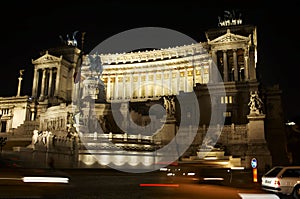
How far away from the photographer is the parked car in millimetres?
13133

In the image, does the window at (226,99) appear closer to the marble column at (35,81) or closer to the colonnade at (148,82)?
the colonnade at (148,82)

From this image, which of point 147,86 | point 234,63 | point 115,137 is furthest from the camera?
point 147,86

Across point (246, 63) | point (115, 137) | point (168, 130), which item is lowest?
point (115, 137)

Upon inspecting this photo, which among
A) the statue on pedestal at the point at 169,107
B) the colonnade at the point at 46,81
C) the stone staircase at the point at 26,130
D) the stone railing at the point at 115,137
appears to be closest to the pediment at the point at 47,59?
the colonnade at the point at 46,81

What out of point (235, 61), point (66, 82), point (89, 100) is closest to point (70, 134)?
point (89, 100)

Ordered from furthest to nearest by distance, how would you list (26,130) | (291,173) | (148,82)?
(148,82) → (26,130) → (291,173)

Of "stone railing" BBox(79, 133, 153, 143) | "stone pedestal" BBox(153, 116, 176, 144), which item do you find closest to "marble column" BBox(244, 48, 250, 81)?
"stone pedestal" BBox(153, 116, 176, 144)

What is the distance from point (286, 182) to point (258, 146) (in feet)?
59.6

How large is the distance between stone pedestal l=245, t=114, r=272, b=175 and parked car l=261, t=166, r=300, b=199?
14.1 m

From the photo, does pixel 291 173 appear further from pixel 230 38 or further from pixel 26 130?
pixel 230 38

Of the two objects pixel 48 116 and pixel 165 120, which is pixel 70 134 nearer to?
pixel 165 120

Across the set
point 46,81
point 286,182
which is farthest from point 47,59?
point 286,182

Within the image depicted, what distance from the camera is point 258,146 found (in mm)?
30625

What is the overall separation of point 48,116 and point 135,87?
47.5m
